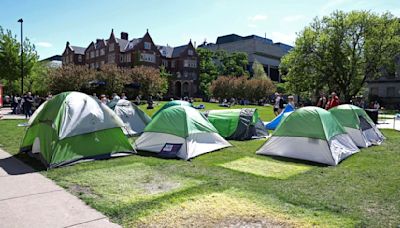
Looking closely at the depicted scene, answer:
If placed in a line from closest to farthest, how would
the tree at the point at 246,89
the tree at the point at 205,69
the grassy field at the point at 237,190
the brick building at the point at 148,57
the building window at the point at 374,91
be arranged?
1. the grassy field at the point at 237,190
2. the tree at the point at 246,89
3. the building window at the point at 374,91
4. the brick building at the point at 148,57
5. the tree at the point at 205,69

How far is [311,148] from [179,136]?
3.50 m

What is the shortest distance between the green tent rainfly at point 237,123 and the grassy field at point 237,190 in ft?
10.3

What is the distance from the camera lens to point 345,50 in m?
34.9

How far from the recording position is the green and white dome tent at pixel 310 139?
820 centimetres

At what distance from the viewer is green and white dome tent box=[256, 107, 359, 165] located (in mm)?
8203

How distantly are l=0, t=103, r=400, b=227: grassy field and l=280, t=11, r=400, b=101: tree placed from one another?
28807 millimetres

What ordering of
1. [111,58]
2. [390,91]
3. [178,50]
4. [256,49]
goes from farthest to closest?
1. [256,49]
2. [178,50]
3. [111,58]
4. [390,91]

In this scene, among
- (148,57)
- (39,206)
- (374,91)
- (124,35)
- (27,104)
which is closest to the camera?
(39,206)

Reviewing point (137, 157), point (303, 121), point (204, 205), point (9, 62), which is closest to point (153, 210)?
point (204, 205)

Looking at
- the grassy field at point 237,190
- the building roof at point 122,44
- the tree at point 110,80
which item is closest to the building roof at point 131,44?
the building roof at point 122,44

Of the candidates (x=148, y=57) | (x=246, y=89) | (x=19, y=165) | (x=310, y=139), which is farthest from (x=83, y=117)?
(x=148, y=57)

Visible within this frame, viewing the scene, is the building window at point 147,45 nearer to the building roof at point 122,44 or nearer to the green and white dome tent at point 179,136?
the building roof at point 122,44

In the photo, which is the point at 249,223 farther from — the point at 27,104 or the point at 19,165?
the point at 27,104

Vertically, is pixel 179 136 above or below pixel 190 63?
below
